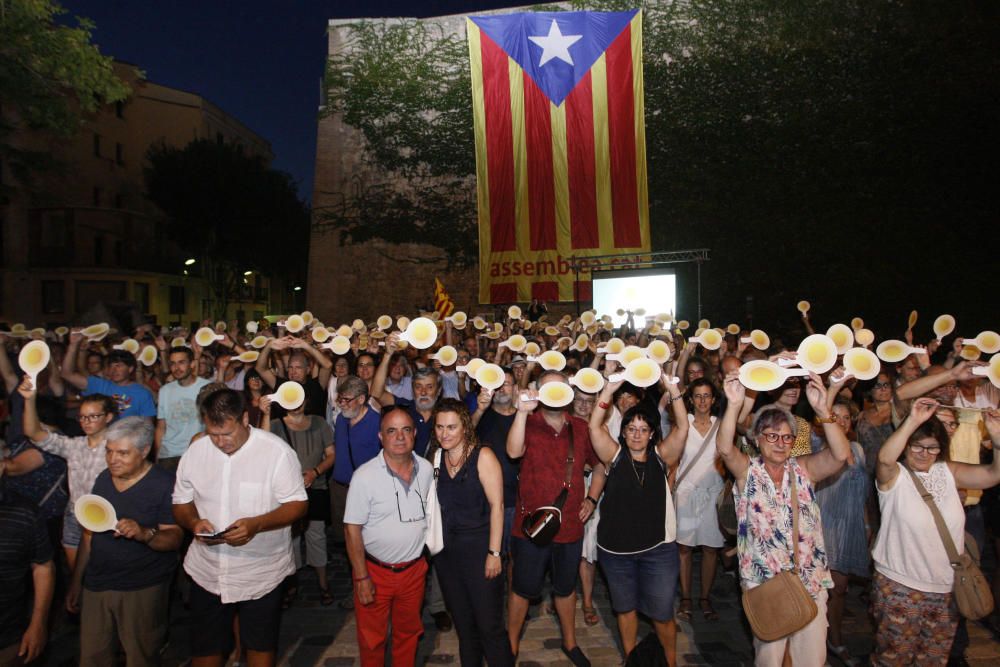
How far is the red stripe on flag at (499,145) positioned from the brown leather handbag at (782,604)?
12.8 metres

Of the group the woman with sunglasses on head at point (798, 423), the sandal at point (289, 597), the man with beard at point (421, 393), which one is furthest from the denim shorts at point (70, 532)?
the woman with sunglasses on head at point (798, 423)

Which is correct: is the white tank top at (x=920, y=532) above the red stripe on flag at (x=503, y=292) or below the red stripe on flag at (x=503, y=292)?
below

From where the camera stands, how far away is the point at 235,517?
297cm

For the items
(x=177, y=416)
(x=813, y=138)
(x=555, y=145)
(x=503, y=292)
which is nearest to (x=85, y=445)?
(x=177, y=416)

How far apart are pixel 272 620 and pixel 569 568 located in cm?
169

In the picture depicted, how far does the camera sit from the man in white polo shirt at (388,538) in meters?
3.15

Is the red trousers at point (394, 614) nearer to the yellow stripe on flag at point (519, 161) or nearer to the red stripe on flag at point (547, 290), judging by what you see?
the red stripe on flag at point (547, 290)

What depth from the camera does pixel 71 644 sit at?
392 centimetres

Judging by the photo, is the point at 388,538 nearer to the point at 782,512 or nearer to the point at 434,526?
the point at 434,526

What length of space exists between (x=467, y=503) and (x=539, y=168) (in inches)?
507

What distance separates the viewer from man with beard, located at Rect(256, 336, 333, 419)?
17.0 feet

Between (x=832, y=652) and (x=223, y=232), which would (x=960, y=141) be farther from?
(x=223, y=232)

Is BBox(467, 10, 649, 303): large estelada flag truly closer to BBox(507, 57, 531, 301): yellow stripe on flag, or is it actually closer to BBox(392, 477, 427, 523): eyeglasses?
BBox(507, 57, 531, 301): yellow stripe on flag

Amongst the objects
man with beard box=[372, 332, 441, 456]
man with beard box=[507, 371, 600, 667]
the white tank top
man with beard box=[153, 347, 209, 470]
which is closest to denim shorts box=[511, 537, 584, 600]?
man with beard box=[507, 371, 600, 667]
